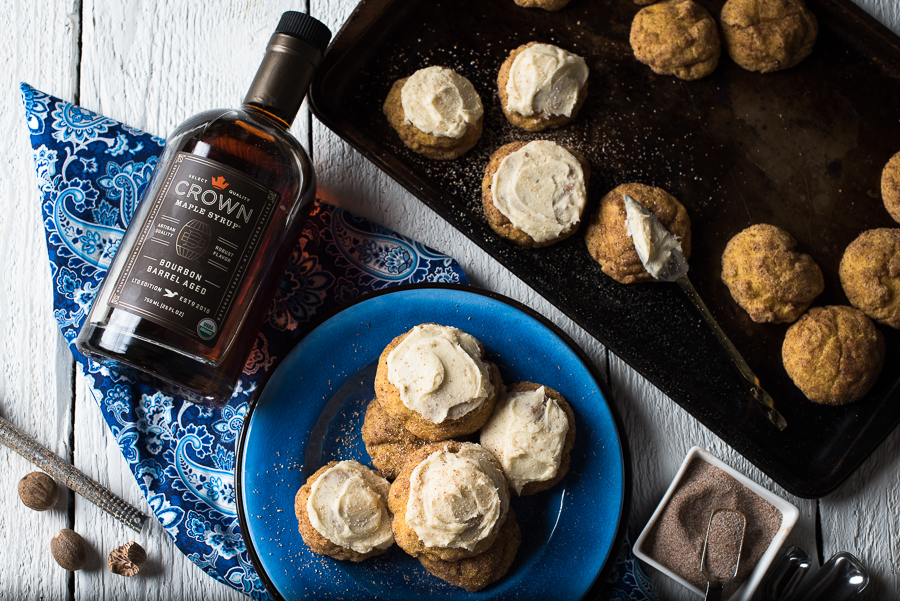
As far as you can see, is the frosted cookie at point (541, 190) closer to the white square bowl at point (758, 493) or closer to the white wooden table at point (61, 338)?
the white wooden table at point (61, 338)

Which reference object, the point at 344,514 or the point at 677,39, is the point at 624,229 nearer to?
the point at 677,39

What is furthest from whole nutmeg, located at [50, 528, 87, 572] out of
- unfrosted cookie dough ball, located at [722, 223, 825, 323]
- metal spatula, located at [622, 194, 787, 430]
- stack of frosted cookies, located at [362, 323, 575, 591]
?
unfrosted cookie dough ball, located at [722, 223, 825, 323]

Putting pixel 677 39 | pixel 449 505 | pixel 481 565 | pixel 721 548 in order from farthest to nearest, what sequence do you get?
pixel 677 39, pixel 721 548, pixel 481 565, pixel 449 505

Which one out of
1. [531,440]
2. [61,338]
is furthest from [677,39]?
[61,338]

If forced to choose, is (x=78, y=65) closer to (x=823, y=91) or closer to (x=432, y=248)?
(x=432, y=248)

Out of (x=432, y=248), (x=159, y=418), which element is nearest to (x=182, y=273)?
(x=159, y=418)

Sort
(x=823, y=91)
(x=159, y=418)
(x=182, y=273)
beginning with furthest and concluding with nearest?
(x=823, y=91) < (x=159, y=418) < (x=182, y=273)

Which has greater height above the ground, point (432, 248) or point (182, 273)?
point (432, 248)

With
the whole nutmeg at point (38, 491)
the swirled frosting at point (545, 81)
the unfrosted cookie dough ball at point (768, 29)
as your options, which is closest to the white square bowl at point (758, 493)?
the swirled frosting at point (545, 81)
